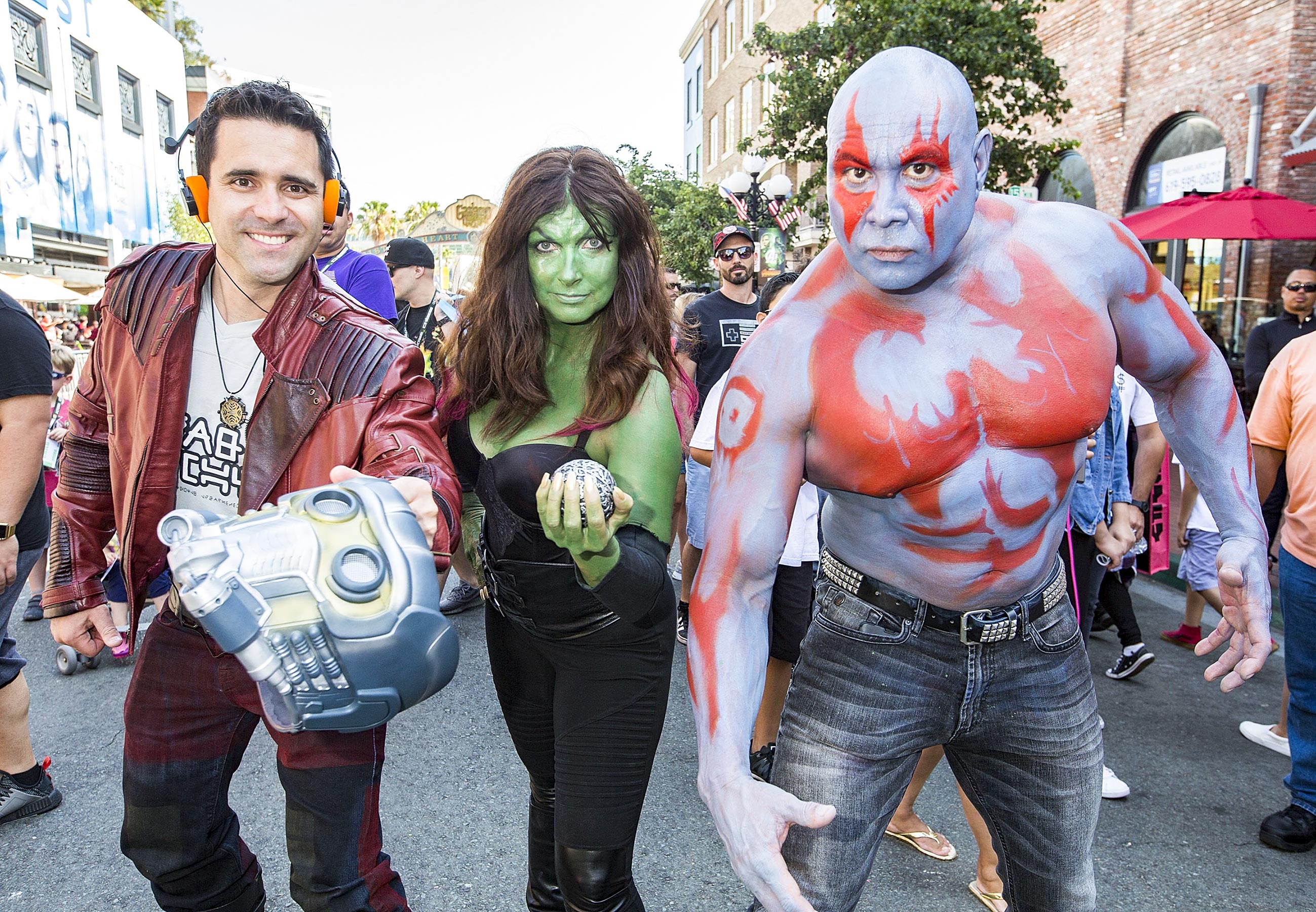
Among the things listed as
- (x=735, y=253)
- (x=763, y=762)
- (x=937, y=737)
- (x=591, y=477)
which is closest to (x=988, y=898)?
(x=763, y=762)

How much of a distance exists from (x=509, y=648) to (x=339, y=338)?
2.69 ft

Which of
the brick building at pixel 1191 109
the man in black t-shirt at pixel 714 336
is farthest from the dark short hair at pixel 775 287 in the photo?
the brick building at pixel 1191 109

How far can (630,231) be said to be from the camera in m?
2.27

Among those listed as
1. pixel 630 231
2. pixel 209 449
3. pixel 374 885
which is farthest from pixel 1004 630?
pixel 209 449

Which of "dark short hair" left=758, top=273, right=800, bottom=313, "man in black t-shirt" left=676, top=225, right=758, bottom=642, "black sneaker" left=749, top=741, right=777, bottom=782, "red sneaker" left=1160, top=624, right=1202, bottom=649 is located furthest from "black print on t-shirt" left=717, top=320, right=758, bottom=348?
"red sneaker" left=1160, top=624, right=1202, bottom=649

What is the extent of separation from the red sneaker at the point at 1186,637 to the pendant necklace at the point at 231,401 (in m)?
5.05

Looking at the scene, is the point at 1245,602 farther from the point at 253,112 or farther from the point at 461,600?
the point at 461,600

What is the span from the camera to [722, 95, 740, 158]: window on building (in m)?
40.2

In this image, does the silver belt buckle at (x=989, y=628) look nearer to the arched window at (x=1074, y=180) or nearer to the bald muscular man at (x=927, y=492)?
the bald muscular man at (x=927, y=492)

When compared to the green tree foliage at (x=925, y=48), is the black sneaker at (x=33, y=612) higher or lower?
lower

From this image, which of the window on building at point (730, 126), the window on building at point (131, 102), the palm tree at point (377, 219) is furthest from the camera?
the palm tree at point (377, 219)

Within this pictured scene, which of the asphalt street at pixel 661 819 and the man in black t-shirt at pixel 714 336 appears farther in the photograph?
the man in black t-shirt at pixel 714 336

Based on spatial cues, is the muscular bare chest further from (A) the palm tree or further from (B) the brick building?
(A) the palm tree

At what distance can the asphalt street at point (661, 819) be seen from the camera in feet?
9.62
